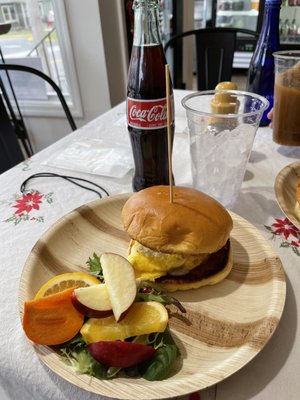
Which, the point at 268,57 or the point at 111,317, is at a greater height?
the point at 268,57

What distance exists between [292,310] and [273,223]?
0.24 m

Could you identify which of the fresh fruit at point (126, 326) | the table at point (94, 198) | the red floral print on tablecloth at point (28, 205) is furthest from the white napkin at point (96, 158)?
the fresh fruit at point (126, 326)

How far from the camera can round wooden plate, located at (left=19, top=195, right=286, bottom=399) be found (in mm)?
385

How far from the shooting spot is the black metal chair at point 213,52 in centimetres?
160

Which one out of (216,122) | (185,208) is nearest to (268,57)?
(216,122)

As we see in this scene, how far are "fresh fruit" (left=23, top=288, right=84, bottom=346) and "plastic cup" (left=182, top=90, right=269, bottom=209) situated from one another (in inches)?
16.6

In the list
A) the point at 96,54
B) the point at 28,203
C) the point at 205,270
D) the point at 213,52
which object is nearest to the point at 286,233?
the point at 205,270

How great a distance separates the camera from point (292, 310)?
492 millimetres

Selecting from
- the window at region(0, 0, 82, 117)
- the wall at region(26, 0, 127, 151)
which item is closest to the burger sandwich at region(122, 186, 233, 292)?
the wall at region(26, 0, 127, 151)

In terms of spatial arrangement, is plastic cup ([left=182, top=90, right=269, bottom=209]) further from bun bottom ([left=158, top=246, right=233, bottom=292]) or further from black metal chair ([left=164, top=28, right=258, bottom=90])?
black metal chair ([left=164, top=28, right=258, bottom=90])

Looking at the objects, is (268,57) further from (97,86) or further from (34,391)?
(97,86)

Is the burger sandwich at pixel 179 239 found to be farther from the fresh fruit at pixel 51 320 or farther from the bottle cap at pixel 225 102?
the bottle cap at pixel 225 102

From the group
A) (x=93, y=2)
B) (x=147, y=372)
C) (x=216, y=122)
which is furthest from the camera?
(x=93, y=2)

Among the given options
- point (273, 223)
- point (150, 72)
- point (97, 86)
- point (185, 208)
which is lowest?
point (97, 86)
